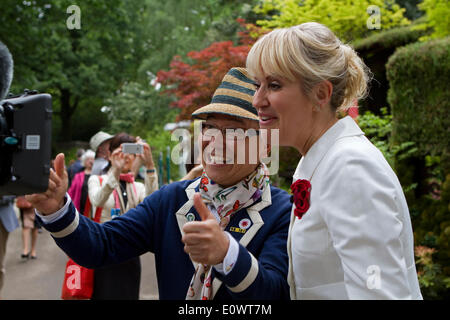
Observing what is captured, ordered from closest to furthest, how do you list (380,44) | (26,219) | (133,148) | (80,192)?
(133,148) < (80,192) < (26,219) < (380,44)

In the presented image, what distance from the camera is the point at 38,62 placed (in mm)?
12352

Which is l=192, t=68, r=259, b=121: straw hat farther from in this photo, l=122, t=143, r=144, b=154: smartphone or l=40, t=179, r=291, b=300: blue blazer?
l=122, t=143, r=144, b=154: smartphone

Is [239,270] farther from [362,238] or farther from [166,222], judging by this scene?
[166,222]

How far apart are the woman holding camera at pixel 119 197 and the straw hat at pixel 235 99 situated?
69.0 inches

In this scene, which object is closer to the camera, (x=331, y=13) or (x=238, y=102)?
(x=238, y=102)

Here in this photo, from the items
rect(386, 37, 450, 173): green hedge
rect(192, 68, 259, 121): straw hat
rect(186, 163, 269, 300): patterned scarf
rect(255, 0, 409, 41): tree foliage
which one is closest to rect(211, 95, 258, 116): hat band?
rect(192, 68, 259, 121): straw hat

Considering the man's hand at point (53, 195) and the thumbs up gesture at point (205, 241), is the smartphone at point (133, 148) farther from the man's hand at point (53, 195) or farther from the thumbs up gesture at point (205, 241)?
the thumbs up gesture at point (205, 241)

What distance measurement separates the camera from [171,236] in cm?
190

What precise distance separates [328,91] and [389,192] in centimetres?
43

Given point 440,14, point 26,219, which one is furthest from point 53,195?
point 26,219

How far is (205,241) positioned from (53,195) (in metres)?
0.68

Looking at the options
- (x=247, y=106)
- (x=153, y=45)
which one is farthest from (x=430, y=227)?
(x=153, y=45)

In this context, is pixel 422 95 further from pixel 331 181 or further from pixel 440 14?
pixel 331 181

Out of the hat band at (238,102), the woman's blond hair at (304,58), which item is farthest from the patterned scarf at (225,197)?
the woman's blond hair at (304,58)
